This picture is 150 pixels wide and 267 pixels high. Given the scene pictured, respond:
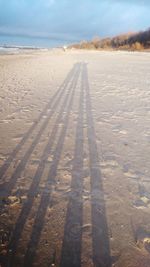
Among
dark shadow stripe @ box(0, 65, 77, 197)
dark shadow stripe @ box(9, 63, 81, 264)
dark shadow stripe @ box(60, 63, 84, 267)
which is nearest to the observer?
dark shadow stripe @ box(60, 63, 84, 267)

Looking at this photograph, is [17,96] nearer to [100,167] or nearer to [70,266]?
[100,167]

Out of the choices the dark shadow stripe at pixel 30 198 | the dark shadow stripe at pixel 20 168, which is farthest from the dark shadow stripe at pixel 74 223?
the dark shadow stripe at pixel 20 168

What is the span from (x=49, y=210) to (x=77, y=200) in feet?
1.41

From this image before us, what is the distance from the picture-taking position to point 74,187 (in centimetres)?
389

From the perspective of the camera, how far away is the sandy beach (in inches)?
110

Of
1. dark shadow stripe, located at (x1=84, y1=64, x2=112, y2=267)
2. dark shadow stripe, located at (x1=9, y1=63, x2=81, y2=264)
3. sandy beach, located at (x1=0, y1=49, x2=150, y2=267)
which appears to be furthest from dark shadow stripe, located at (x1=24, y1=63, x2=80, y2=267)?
dark shadow stripe, located at (x1=84, y1=64, x2=112, y2=267)

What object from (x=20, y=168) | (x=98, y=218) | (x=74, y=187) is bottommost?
(x=98, y=218)

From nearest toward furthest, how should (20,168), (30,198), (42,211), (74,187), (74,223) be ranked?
(74,223)
(42,211)
(30,198)
(74,187)
(20,168)

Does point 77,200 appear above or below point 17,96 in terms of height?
below

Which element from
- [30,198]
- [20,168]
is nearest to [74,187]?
[30,198]

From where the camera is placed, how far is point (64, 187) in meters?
3.88

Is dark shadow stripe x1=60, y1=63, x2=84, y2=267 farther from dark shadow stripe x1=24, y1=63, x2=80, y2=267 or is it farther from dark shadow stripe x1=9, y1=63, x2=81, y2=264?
dark shadow stripe x1=9, y1=63, x2=81, y2=264

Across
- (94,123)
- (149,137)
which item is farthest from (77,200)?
(94,123)

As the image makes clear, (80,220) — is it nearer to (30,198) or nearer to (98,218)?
(98,218)
